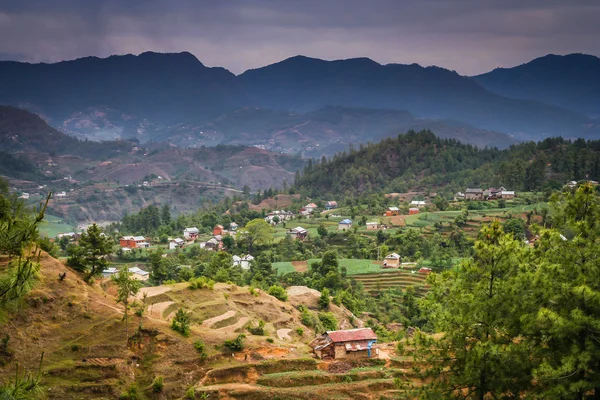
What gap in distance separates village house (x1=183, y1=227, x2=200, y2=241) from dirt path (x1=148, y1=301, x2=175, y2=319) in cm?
5055

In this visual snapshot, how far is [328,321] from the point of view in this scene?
38344 mm

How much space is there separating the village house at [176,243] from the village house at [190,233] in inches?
115

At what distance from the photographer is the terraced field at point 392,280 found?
5406 centimetres

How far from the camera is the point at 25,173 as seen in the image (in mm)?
170500

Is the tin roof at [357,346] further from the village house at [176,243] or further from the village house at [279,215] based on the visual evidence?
the village house at [279,215]

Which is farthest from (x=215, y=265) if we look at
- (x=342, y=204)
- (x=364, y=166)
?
(x=364, y=166)

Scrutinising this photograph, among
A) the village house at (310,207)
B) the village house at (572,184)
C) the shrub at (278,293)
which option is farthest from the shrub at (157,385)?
the village house at (310,207)

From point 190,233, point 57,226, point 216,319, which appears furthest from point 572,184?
point 57,226

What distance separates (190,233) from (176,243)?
6.19 metres

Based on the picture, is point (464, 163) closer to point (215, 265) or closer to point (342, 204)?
point (342, 204)

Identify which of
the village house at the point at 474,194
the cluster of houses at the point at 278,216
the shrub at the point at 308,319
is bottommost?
the cluster of houses at the point at 278,216

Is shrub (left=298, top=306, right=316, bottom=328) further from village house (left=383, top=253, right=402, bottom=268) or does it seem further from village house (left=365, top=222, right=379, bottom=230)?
village house (left=365, top=222, right=379, bottom=230)

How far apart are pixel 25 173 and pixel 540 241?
17738 cm

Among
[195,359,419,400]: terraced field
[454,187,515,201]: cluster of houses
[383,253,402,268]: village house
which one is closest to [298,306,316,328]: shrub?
[195,359,419,400]: terraced field
